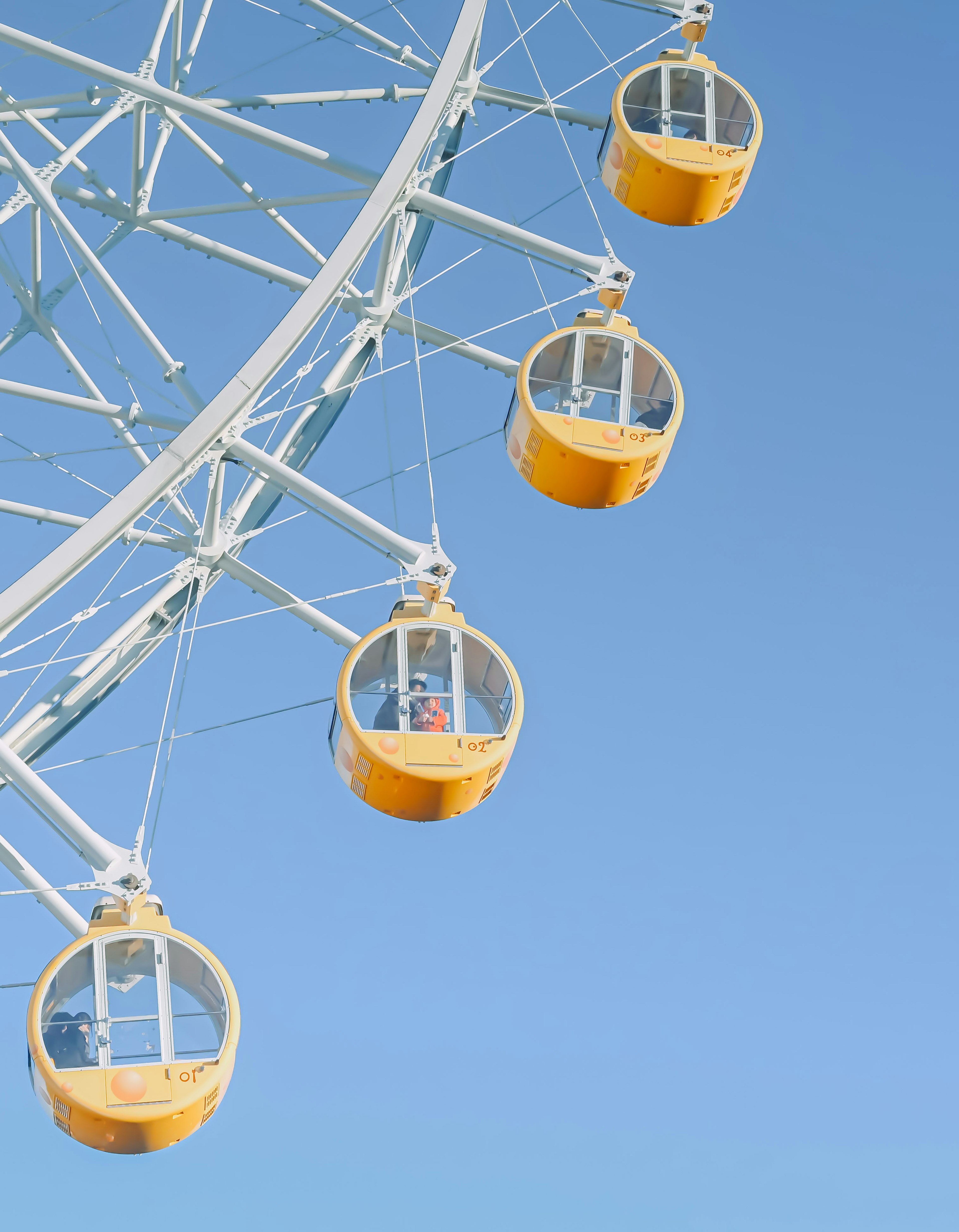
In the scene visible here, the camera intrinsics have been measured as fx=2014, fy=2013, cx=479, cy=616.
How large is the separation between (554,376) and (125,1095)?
8203 millimetres

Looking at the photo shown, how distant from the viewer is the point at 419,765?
1525 cm

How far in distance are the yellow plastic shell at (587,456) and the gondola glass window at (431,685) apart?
2.42 metres

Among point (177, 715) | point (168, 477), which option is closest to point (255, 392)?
point (168, 477)

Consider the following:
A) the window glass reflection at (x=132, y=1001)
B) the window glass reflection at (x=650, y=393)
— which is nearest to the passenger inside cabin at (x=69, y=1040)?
the window glass reflection at (x=132, y=1001)

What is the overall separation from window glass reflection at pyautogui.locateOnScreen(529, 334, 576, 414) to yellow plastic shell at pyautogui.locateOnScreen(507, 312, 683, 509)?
153 millimetres

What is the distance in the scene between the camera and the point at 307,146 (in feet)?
62.3

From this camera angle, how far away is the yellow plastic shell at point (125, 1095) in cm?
1348

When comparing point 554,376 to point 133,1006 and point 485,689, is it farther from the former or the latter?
point 133,1006

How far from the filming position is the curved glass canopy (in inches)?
725

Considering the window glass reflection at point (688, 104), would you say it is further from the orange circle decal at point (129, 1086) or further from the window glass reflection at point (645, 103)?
the orange circle decal at point (129, 1086)

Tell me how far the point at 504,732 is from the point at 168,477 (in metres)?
3.41

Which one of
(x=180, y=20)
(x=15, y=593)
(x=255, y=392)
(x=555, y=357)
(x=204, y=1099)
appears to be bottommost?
(x=204, y=1099)

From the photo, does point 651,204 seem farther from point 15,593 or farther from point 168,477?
point 15,593

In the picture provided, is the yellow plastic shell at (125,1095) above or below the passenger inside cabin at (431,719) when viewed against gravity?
below
